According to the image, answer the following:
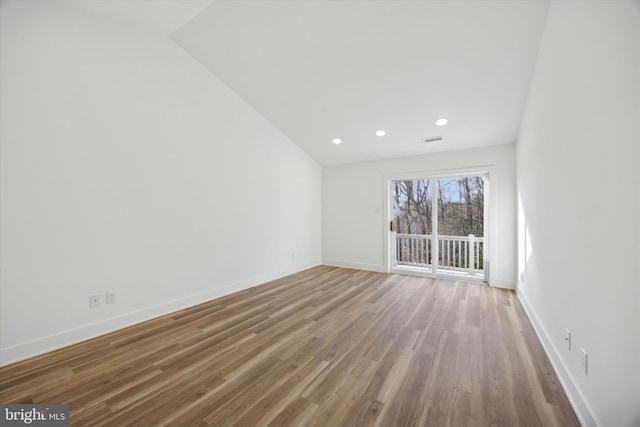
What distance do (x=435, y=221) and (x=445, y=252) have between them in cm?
85

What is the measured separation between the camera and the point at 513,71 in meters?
2.71

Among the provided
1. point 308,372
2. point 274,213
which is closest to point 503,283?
point 308,372

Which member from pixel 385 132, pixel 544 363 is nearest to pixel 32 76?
pixel 385 132

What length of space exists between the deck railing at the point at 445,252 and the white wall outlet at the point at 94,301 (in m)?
4.85

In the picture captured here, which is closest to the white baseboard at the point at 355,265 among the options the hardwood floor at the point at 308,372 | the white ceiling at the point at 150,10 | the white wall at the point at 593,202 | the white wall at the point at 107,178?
the hardwood floor at the point at 308,372

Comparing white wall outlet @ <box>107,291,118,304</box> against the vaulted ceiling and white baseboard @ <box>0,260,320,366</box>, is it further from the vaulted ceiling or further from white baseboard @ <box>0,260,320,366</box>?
the vaulted ceiling

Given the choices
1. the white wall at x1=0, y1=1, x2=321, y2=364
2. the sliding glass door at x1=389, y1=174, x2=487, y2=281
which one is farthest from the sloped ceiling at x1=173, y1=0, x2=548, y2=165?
the sliding glass door at x1=389, y1=174, x2=487, y2=281

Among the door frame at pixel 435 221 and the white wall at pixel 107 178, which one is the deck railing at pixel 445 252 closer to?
the door frame at pixel 435 221

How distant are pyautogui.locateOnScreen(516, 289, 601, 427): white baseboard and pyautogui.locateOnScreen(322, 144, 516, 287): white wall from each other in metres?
1.76

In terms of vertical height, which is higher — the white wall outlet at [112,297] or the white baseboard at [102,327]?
the white wall outlet at [112,297]

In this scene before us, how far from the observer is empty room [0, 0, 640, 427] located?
1.39m

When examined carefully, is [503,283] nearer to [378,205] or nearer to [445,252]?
[445,252]

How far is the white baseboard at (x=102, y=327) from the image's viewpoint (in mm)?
2014

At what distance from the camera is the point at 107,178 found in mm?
2506
